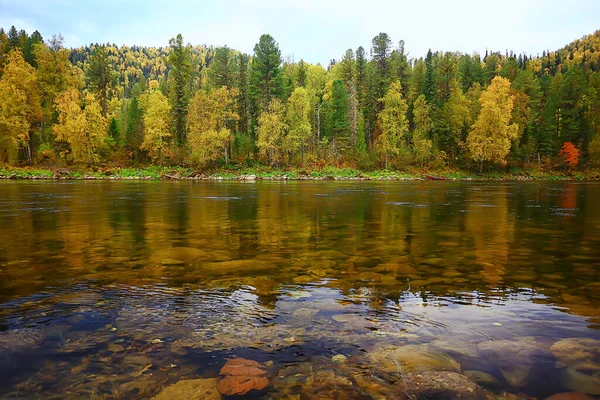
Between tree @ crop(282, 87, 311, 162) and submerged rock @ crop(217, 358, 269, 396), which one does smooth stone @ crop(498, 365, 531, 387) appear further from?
tree @ crop(282, 87, 311, 162)

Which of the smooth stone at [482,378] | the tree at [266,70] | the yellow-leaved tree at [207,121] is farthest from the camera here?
the tree at [266,70]

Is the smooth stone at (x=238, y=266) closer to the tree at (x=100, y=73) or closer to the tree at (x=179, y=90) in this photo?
the tree at (x=179, y=90)

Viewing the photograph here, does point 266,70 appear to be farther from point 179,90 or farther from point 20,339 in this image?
point 20,339

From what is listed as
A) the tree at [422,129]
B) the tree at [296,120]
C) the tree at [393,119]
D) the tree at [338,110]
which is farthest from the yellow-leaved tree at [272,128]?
the tree at [422,129]

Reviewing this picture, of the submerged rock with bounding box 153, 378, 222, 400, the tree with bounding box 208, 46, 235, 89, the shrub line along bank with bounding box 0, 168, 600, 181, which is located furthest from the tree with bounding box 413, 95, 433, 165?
the submerged rock with bounding box 153, 378, 222, 400

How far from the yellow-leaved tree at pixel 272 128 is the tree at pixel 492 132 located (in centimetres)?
3460

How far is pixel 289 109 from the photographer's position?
66625 mm

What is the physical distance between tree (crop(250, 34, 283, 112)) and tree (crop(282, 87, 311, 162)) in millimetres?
4900

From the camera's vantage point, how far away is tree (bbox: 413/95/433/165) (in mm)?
71000

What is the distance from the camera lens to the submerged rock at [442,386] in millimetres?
3238

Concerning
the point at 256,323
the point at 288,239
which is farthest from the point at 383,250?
the point at 256,323

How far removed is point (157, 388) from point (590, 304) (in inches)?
239

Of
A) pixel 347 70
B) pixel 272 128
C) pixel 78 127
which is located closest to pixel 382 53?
pixel 347 70

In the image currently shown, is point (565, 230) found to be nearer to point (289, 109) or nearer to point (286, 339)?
point (286, 339)
